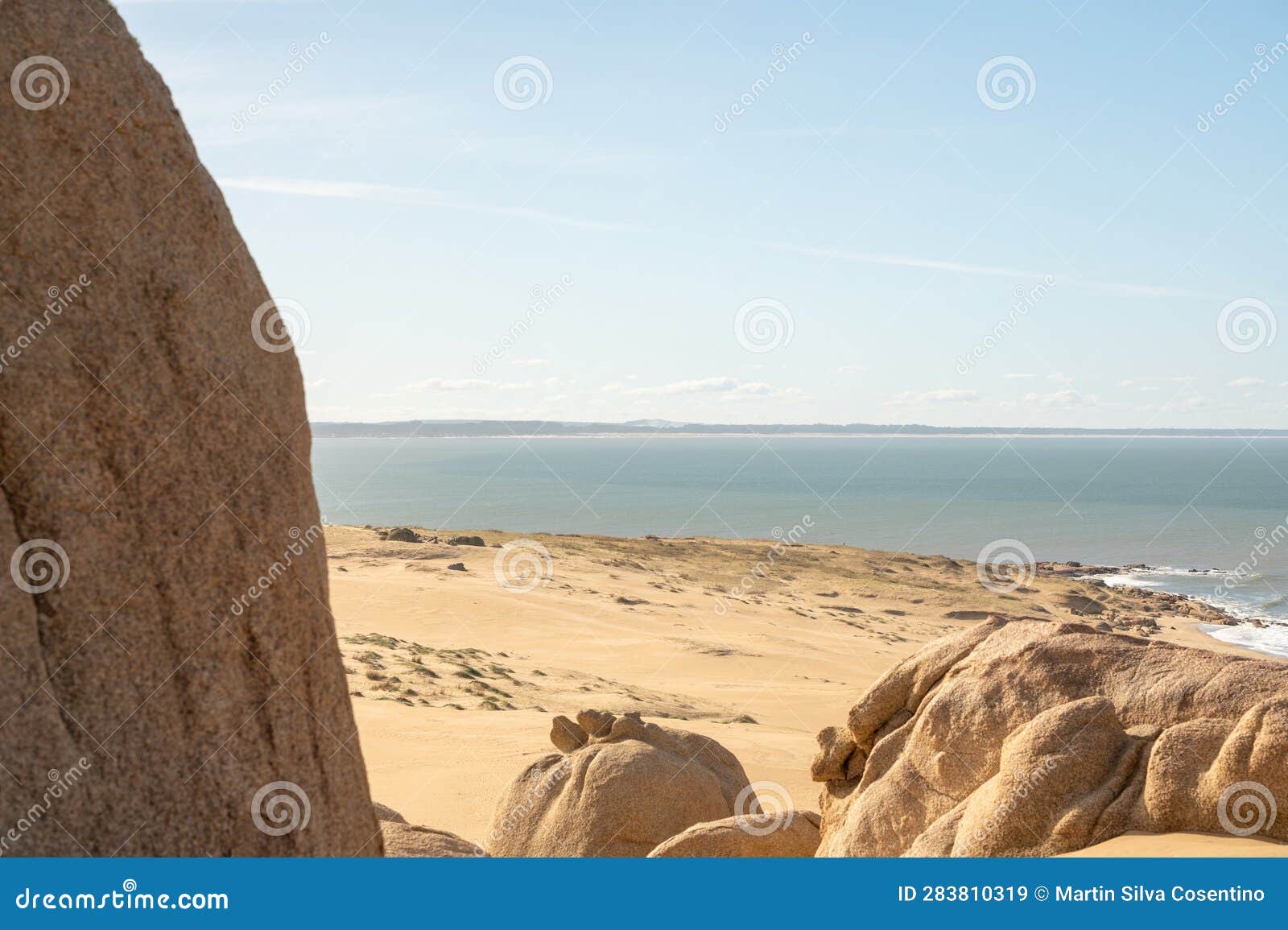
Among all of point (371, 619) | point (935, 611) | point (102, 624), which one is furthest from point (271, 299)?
point (935, 611)

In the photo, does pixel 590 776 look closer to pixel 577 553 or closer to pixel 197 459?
pixel 197 459

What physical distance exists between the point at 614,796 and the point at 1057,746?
4518mm

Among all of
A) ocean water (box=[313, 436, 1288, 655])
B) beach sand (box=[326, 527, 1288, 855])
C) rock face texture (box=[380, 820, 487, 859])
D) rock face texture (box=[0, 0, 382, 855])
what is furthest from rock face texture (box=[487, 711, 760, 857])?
ocean water (box=[313, 436, 1288, 655])

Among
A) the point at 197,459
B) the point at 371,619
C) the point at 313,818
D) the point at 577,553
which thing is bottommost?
the point at 313,818

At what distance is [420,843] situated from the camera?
7.24 metres

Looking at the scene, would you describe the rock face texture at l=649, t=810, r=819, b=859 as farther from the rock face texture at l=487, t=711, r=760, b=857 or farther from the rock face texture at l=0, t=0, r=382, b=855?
the rock face texture at l=0, t=0, r=382, b=855

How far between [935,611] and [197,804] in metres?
41.0

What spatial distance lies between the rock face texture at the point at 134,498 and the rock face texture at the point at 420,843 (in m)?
2.75

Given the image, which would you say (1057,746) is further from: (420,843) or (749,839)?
(420,843)

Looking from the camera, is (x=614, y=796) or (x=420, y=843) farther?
(x=614, y=796)

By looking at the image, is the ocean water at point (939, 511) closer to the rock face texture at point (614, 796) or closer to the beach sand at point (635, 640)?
the beach sand at point (635, 640)

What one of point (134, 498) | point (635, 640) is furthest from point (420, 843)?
point (635, 640)

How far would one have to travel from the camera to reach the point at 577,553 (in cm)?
4616

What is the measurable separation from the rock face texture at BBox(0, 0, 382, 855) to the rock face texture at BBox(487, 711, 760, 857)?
5.41 meters
